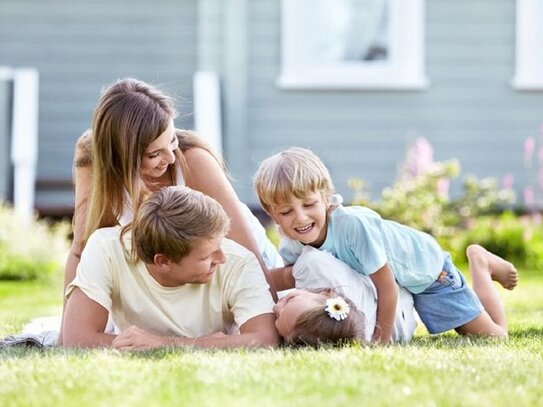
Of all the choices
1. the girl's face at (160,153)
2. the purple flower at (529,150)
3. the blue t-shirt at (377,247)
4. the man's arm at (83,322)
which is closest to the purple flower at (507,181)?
the purple flower at (529,150)

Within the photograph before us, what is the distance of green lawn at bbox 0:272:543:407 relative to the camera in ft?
10.7

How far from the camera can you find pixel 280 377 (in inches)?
140

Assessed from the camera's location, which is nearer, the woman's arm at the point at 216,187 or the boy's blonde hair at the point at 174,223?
the boy's blonde hair at the point at 174,223

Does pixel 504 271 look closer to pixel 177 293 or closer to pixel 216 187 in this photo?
pixel 216 187

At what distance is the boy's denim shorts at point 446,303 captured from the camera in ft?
17.6

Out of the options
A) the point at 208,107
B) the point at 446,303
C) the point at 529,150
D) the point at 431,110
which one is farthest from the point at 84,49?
the point at 446,303

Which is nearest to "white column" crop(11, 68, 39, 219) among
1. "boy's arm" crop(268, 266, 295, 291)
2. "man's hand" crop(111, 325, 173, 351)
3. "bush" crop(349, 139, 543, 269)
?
"bush" crop(349, 139, 543, 269)

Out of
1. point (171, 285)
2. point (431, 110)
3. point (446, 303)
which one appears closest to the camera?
point (171, 285)

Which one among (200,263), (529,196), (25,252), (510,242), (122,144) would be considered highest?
(122,144)

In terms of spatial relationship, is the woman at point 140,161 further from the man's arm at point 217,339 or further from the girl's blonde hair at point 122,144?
the man's arm at point 217,339

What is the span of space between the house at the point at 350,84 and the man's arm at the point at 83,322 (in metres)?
7.13

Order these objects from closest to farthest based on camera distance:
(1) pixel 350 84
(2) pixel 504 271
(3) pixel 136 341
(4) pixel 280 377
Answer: (4) pixel 280 377
(3) pixel 136 341
(2) pixel 504 271
(1) pixel 350 84

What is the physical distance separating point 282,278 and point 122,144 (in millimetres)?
882

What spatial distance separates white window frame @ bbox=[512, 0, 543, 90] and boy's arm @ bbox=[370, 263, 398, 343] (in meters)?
7.66
